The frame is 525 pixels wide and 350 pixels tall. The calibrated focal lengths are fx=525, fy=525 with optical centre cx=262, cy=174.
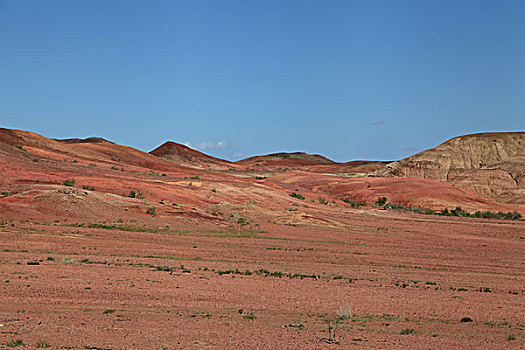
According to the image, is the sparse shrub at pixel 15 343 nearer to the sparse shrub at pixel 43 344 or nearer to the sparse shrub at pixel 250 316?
the sparse shrub at pixel 43 344

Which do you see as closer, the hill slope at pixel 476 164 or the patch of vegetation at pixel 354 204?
the patch of vegetation at pixel 354 204

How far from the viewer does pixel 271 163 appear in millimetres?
164375

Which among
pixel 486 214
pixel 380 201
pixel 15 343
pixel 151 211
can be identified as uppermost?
pixel 380 201

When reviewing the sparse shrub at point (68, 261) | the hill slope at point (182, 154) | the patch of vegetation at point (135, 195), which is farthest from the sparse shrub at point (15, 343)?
the hill slope at point (182, 154)

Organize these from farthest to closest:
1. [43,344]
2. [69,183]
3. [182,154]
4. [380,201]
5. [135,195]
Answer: [182,154]
[380,201]
[69,183]
[135,195]
[43,344]

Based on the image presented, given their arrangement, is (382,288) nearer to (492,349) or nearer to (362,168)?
(492,349)

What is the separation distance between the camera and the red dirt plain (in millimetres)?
10000

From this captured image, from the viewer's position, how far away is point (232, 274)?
17.7m

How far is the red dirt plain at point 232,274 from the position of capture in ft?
32.8

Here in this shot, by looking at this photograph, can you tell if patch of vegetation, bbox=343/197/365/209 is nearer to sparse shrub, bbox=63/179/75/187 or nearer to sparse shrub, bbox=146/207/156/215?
sparse shrub, bbox=146/207/156/215

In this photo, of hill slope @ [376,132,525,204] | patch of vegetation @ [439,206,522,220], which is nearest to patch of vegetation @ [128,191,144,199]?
patch of vegetation @ [439,206,522,220]

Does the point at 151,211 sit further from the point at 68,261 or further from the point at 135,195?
the point at 68,261

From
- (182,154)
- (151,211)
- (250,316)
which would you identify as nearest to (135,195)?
(151,211)

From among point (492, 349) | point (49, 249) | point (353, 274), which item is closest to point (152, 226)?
point (49, 249)
